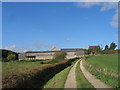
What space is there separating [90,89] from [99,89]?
549mm

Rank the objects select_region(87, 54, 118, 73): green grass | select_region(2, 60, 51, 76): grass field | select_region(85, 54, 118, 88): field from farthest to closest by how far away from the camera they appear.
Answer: select_region(2, 60, 51, 76): grass field < select_region(87, 54, 118, 73): green grass < select_region(85, 54, 118, 88): field

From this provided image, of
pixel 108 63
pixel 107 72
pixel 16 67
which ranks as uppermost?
pixel 107 72

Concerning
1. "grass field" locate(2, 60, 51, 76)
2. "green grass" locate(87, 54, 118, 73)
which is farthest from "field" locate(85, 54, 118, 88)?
"grass field" locate(2, 60, 51, 76)

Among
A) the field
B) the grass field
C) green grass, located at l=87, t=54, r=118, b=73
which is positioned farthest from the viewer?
the grass field

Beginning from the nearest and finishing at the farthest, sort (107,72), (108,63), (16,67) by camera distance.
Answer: (107,72) < (108,63) < (16,67)

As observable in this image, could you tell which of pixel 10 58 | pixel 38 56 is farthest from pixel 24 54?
pixel 10 58

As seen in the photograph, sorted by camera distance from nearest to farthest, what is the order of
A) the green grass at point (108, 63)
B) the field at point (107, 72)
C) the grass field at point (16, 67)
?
the field at point (107, 72)
the green grass at point (108, 63)
the grass field at point (16, 67)

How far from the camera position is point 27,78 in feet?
45.5

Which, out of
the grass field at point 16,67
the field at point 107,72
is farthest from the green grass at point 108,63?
the grass field at point 16,67

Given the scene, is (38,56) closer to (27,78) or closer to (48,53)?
(48,53)

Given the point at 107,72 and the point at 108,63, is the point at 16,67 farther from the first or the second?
the point at 107,72

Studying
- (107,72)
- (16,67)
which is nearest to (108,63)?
(107,72)

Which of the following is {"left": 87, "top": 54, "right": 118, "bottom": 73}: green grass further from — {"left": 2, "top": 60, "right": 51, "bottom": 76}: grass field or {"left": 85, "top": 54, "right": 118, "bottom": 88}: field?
{"left": 2, "top": 60, "right": 51, "bottom": 76}: grass field

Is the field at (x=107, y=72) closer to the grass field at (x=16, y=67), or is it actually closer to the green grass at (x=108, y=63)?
the green grass at (x=108, y=63)
